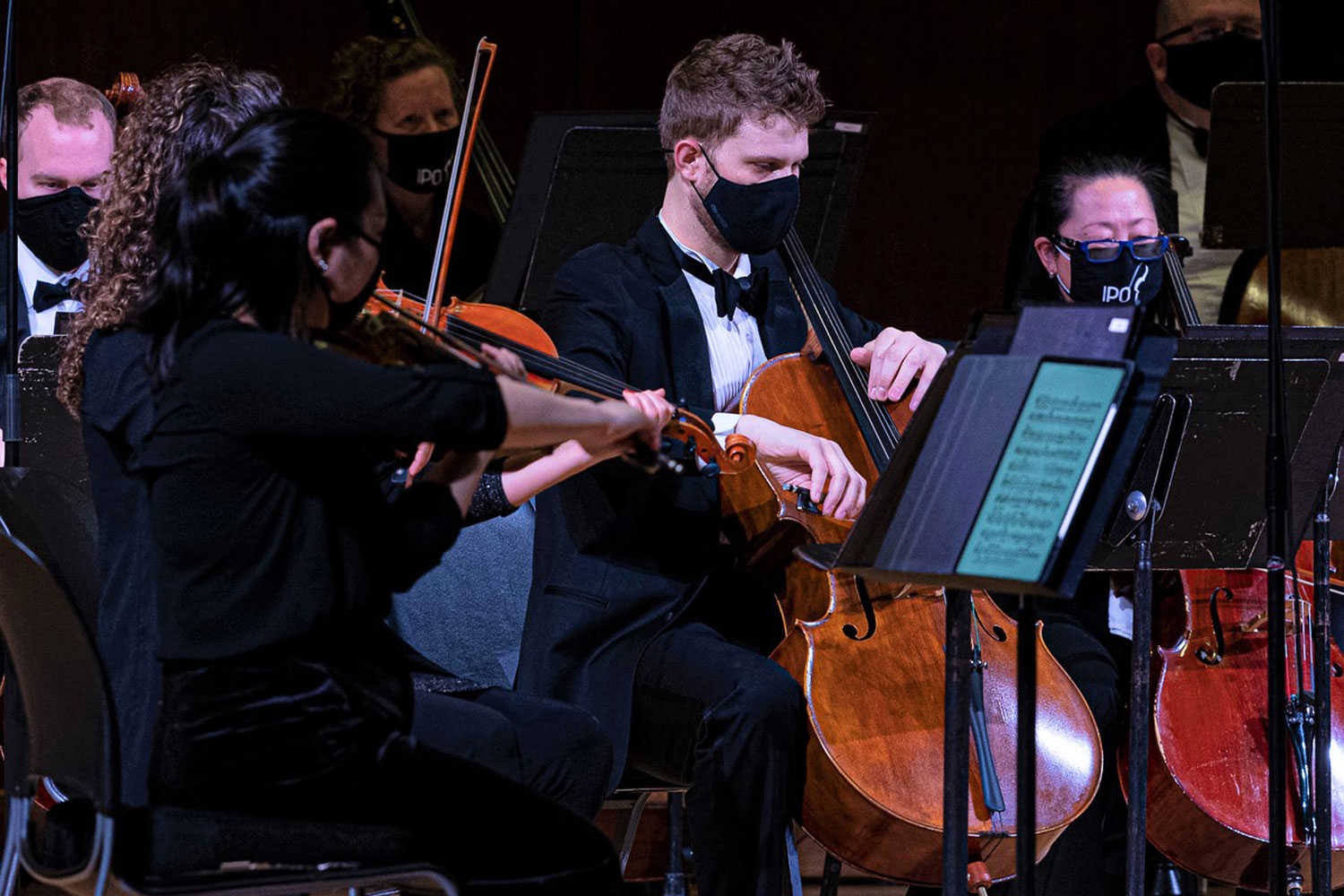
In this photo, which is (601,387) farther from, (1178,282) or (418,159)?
(418,159)

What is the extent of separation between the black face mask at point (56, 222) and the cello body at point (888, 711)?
1196mm

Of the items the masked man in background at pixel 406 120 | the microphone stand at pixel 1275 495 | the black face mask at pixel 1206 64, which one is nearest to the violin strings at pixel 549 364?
the microphone stand at pixel 1275 495

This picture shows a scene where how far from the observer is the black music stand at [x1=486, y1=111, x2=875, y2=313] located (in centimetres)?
274

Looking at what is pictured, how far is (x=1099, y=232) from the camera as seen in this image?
9.04 feet

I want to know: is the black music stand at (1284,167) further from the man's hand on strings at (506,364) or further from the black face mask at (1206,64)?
the man's hand on strings at (506,364)

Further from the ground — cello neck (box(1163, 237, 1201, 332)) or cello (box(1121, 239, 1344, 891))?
cello neck (box(1163, 237, 1201, 332))

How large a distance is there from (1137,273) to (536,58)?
213 centimetres

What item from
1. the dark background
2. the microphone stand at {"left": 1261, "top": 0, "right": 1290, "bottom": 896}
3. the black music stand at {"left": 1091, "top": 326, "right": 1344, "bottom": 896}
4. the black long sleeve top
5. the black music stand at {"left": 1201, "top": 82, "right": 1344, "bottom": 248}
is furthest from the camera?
the dark background

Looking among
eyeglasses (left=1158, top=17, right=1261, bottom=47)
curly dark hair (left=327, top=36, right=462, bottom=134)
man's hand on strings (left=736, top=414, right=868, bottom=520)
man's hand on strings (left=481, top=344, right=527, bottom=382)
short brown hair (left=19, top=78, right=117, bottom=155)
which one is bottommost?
man's hand on strings (left=736, top=414, right=868, bottom=520)

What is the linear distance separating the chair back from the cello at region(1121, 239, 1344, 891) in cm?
149

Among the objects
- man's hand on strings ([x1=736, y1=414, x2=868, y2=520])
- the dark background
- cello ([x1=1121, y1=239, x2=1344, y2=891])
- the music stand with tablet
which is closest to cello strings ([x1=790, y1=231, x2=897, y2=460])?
man's hand on strings ([x1=736, y1=414, x2=868, y2=520])

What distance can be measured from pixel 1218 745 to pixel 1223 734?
0.02 m

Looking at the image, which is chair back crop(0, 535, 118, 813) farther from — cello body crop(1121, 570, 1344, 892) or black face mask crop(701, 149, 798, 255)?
cello body crop(1121, 570, 1344, 892)

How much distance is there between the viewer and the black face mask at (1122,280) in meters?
2.61
